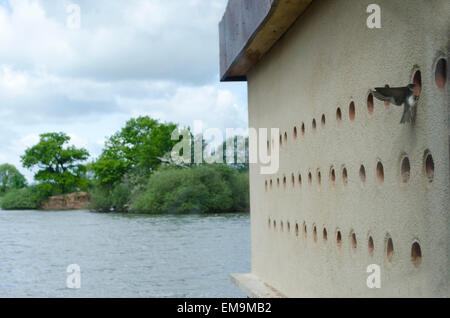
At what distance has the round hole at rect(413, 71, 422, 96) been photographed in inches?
121

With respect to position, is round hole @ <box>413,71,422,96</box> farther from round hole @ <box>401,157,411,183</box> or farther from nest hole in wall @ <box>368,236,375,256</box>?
nest hole in wall @ <box>368,236,375,256</box>

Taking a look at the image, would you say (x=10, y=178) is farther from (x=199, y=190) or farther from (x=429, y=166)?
(x=429, y=166)

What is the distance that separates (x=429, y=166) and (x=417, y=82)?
446mm

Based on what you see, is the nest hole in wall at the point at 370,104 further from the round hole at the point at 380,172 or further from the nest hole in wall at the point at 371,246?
the nest hole in wall at the point at 371,246

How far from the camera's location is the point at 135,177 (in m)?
47.8

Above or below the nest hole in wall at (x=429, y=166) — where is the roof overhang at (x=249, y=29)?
above

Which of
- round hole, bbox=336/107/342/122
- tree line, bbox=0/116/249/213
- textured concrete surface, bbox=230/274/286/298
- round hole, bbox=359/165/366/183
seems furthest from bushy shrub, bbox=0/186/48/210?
round hole, bbox=359/165/366/183

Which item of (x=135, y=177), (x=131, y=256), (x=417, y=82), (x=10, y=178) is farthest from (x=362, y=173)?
(x=10, y=178)

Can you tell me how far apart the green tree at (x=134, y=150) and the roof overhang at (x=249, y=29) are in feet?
132

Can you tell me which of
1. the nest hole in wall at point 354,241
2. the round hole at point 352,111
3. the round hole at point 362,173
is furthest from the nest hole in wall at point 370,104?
the nest hole in wall at point 354,241

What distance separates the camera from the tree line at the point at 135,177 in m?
37.3

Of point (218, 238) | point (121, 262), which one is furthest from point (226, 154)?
point (121, 262)

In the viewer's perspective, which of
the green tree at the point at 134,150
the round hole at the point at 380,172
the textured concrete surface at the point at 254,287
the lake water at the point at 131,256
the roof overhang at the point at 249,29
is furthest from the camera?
the green tree at the point at 134,150

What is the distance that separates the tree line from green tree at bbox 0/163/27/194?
7.09m
